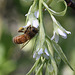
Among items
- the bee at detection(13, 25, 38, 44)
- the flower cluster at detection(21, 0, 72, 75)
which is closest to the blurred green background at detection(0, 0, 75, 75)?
the bee at detection(13, 25, 38, 44)

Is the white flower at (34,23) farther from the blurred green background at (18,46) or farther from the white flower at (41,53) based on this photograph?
the blurred green background at (18,46)

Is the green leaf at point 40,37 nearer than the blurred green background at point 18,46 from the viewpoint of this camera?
Yes

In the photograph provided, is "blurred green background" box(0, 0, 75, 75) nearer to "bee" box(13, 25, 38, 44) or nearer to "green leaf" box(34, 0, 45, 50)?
"bee" box(13, 25, 38, 44)

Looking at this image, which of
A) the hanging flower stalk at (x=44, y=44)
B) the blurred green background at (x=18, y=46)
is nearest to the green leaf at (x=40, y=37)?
the hanging flower stalk at (x=44, y=44)

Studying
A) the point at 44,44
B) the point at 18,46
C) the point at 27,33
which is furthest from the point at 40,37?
the point at 18,46

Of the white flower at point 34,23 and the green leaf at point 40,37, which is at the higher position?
the white flower at point 34,23

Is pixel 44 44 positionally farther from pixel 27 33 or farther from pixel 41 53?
pixel 27 33

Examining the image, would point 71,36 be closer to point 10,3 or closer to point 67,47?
point 67,47
